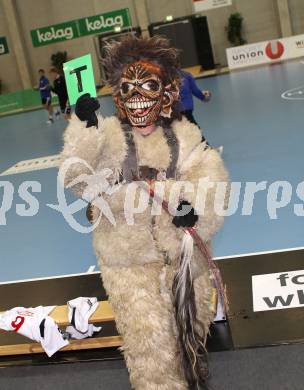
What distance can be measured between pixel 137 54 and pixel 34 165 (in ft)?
24.5

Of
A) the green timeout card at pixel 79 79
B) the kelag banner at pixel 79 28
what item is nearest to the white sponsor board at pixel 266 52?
the kelag banner at pixel 79 28

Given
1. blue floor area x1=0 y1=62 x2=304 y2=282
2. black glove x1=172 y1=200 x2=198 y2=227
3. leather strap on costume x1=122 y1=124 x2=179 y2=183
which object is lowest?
blue floor area x1=0 y1=62 x2=304 y2=282

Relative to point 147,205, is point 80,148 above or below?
above

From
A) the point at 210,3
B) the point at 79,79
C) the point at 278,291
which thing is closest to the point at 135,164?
the point at 79,79

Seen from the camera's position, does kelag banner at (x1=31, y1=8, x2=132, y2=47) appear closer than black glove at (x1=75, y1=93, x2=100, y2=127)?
No

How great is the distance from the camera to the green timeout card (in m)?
2.97

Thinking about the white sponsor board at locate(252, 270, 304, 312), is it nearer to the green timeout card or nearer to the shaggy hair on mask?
the shaggy hair on mask

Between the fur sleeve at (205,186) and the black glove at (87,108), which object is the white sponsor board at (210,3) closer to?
the fur sleeve at (205,186)

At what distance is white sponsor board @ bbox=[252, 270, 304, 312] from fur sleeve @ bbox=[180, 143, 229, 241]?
1283 mm

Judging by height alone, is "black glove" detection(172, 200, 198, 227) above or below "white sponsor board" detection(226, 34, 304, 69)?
below

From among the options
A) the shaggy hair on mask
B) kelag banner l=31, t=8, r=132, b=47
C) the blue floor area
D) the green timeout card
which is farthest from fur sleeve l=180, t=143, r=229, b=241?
kelag banner l=31, t=8, r=132, b=47

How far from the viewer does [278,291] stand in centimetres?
418

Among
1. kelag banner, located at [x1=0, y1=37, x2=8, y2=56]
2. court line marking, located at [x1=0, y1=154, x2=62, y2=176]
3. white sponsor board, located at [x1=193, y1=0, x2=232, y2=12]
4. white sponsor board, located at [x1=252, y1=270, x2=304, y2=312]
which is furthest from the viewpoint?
kelag banner, located at [x1=0, y1=37, x2=8, y2=56]

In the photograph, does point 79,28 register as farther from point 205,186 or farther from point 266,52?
point 205,186
